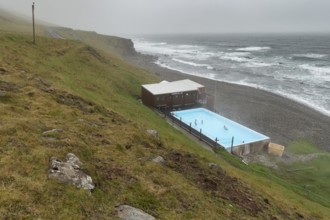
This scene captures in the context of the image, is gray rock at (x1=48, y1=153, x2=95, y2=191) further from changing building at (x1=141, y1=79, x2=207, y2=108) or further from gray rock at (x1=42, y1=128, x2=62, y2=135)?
changing building at (x1=141, y1=79, x2=207, y2=108)

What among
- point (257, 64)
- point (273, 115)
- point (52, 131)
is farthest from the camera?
point (257, 64)

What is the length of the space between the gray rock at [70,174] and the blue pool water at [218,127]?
2788cm

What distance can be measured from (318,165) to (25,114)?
110ft

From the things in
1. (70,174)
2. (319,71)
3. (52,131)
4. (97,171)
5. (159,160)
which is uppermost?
(52,131)

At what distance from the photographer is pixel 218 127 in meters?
44.4

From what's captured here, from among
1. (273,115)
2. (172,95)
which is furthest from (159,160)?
(273,115)

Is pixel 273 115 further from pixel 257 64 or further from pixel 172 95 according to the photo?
pixel 257 64

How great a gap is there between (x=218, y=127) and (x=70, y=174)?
33725 mm

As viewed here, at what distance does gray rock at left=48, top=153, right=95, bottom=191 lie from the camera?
40.5ft

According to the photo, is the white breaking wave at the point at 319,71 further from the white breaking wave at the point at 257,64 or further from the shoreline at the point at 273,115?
the shoreline at the point at 273,115

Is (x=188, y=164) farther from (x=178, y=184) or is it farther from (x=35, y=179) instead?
(x=35, y=179)

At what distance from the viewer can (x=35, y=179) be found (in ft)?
39.1

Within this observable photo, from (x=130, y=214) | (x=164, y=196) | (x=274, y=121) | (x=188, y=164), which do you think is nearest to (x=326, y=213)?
(x=188, y=164)

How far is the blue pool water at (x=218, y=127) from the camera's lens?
4103 cm
